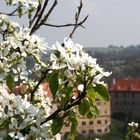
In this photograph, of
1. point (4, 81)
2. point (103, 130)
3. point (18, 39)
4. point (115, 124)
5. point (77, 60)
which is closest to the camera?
point (77, 60)

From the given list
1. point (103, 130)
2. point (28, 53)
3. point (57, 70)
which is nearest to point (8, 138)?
point (57, 70)

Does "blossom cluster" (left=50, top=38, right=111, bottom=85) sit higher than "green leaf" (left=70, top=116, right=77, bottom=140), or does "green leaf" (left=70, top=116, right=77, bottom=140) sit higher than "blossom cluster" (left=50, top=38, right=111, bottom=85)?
"blossom cluster" (left=50, top=38, right=111, bottom=85)

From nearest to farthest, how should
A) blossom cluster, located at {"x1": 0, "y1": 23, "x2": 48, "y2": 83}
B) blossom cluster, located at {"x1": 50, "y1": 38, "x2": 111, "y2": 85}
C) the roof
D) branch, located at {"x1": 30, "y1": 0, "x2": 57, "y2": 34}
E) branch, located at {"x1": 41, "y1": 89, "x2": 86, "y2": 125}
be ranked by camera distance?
blossom cluster, located at {"x1": 50, "y1": 38, "x2": 111, "y2": 85} < branch, located at {"x1": 41, "y1": 89, "x2": 86, "y2": 125} < blossom cluster, located at {"x1": 0, "y1": 23, "x2": 48, "y2": 83} < branch, located at {"x1": 30, "y1": 0, "x2": 57, "y2": 34} < the roof

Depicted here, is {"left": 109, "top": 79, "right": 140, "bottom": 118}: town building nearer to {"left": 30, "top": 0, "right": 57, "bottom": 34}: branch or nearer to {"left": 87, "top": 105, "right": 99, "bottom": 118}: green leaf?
{"left": 30, "top": 0, "right": 57, "bottom": 34}: branch

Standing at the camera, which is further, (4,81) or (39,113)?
(4,81)

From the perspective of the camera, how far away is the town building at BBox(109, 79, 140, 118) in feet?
297

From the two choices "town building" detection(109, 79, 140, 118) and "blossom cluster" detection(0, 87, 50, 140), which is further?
"town building" detection(109, 79, 140, 118)

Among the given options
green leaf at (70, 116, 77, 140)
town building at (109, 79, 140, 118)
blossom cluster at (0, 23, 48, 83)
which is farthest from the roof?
green leaf at (70, 116, 77, 140)

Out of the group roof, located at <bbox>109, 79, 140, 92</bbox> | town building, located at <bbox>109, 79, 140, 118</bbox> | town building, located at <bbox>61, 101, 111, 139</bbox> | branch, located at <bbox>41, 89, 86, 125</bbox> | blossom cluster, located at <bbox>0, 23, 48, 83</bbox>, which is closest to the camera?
branch, located at <bbox>41, 89, 86, 125</bbox>

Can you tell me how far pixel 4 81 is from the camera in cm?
275

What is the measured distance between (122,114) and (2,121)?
310 ft

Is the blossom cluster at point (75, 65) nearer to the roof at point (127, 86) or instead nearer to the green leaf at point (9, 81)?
the green leaf at point (9, 81)

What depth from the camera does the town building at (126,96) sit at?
9062cm

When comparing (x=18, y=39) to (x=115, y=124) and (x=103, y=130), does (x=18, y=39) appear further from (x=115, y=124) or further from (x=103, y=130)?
(x=115, y=124)
